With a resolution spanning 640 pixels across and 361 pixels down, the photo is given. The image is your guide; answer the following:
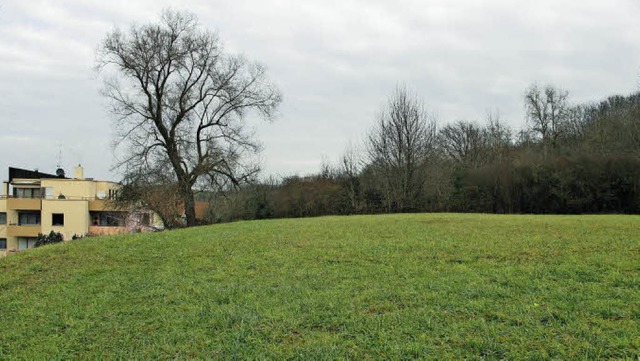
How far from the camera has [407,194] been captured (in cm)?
2728

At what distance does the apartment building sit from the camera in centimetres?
4475

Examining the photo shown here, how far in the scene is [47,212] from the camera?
4484 cm

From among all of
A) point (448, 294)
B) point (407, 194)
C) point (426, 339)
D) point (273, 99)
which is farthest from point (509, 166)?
point (426, 339)

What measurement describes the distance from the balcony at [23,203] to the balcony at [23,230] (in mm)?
1883

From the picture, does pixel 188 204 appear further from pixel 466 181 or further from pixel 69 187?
pixel 69 187

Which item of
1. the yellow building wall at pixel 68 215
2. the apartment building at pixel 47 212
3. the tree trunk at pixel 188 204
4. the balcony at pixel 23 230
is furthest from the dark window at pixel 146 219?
the balcony at pixel 23 230

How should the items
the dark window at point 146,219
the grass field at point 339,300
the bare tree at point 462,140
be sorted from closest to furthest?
the grass field at point 339,300, the dark window at point 146,219, the bare tree at point 462,140

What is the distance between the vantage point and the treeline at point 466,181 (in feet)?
67.4

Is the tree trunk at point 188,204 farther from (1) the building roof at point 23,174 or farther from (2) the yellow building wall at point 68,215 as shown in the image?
(1) the building roof at point 23,174

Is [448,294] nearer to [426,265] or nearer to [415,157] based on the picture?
→ [426,265]

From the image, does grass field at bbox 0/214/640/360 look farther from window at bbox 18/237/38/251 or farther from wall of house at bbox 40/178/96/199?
window at bbox 18/237/38/251

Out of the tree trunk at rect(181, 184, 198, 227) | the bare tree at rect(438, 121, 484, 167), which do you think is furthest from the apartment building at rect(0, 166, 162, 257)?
the bare tree at rect(438, 121, 484, 167)

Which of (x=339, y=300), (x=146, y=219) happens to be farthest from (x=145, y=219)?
(x=339, y=300)

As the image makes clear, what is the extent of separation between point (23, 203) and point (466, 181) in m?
42.5
